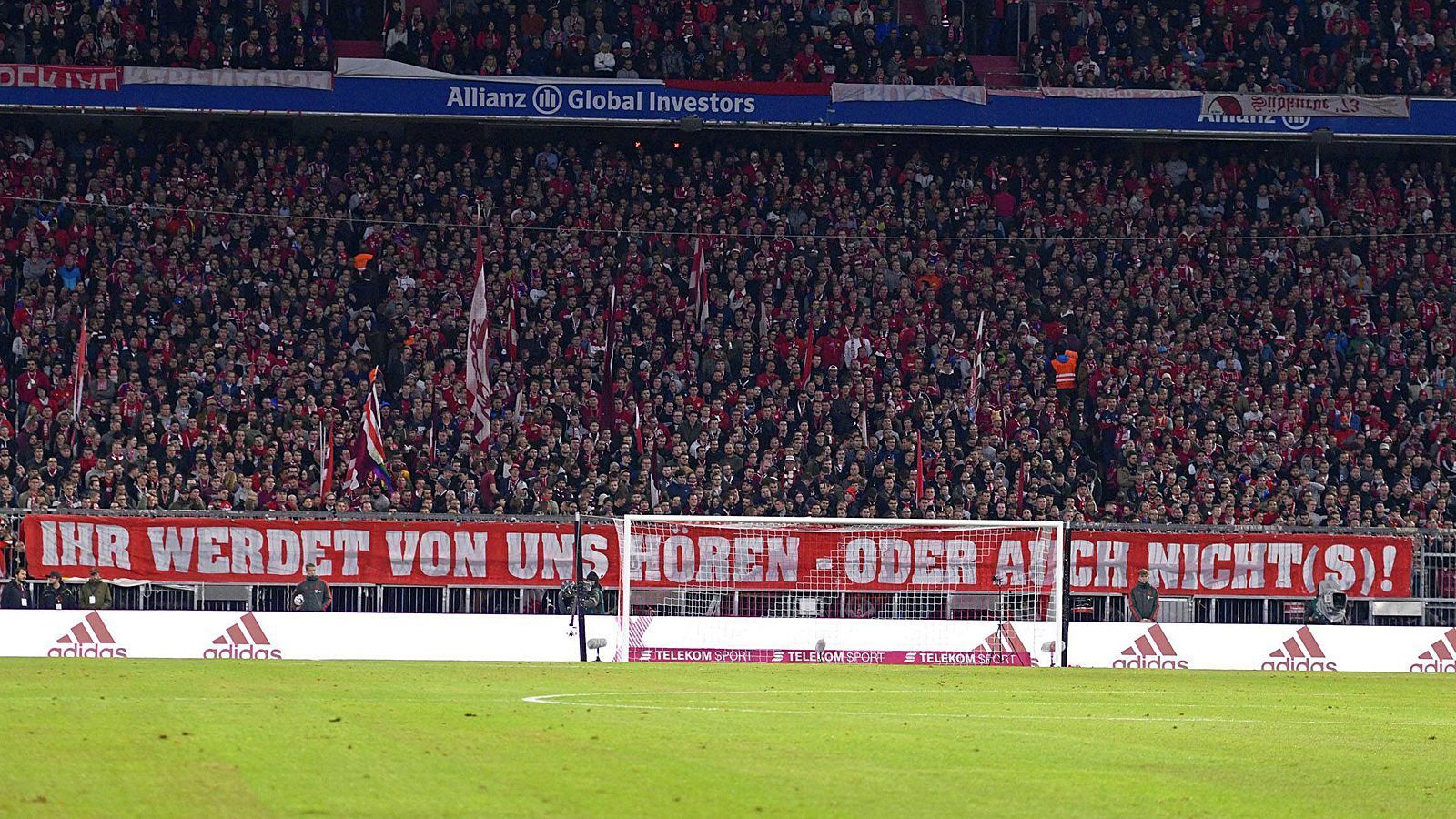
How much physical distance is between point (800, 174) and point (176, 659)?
2114 cm

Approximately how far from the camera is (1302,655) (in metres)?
29.8

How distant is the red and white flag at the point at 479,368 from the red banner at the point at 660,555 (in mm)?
3307

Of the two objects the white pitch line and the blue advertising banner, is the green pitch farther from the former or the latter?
the blue advertising banner

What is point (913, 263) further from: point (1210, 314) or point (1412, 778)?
point (1412, 778)

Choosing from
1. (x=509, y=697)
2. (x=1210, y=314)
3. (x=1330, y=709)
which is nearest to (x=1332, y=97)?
(x=1210, y=314)

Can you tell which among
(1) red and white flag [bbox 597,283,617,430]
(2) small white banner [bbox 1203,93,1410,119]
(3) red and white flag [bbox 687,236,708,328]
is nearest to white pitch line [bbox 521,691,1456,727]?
(1) red and white flag [bbox 597,283,617,430]

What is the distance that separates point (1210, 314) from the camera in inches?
1613

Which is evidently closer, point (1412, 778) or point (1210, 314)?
point (1412, 778)

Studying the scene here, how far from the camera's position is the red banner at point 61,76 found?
3984 cm

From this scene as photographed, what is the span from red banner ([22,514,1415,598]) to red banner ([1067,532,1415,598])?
0.11 ft

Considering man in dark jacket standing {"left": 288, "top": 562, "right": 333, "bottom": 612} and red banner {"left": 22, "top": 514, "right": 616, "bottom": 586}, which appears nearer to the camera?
man in dark jacket standing {"left": 288, "top": 562, "right": 333, "bottom": 612}

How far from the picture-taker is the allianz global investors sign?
138ft

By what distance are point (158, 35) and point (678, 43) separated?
10835 millimetres

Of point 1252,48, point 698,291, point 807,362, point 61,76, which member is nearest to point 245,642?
point 807,362
